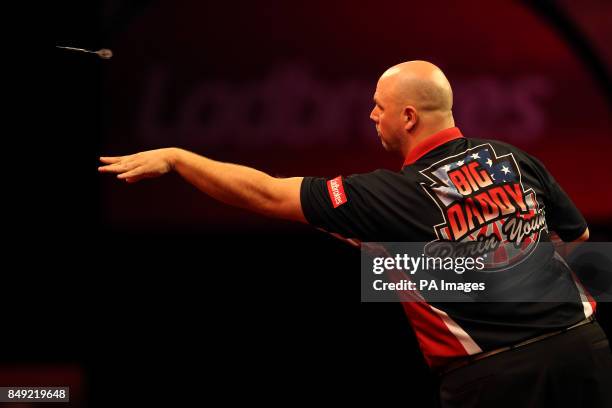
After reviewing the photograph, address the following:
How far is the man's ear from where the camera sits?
232 centimetres

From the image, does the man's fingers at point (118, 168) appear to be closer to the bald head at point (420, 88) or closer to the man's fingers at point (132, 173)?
the man's fingers at point (132, 173)

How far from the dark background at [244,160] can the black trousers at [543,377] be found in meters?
1.57

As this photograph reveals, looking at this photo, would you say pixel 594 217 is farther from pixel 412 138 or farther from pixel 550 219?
pixel 412 138

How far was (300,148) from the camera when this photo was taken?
3.71 metres

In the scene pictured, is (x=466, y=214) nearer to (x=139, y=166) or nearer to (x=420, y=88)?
(x=420, y=88)

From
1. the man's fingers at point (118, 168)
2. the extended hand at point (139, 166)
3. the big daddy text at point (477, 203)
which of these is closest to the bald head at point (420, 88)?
the big daddy text at point (477, 203)

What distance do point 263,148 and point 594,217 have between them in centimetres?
165

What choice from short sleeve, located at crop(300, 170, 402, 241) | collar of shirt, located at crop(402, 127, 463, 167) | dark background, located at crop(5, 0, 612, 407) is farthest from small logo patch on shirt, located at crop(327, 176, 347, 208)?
dark background, located at crop(5, 0, 612, 407)

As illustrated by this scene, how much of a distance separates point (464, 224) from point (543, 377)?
1.61ft

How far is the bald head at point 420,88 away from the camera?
91.3 inches

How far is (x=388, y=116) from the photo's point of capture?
236 centimetres

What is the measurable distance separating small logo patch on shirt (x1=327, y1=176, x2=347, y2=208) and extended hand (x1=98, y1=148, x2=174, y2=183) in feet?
1.61

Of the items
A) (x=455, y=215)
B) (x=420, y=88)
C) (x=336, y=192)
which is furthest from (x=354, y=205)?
(x=420, y=88)

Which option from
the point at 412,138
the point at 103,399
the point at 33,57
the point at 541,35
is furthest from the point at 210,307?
the point at 541,35
